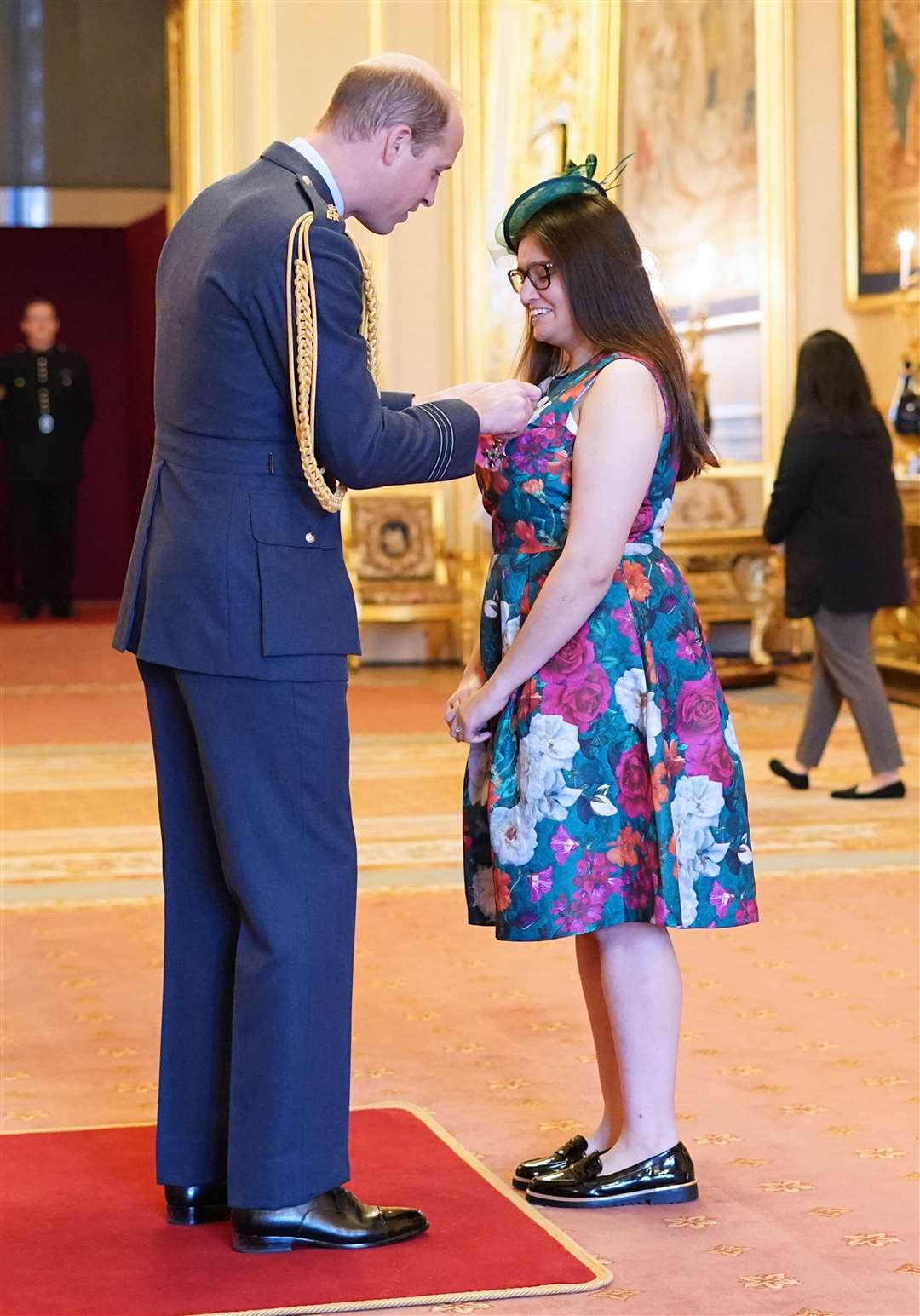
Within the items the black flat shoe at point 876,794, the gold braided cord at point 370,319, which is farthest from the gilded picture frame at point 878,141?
the gold braided cord at point 370,319

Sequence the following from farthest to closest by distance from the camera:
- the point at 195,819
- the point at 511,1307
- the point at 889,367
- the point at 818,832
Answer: the point at 889,367 → the point at 818,832 → the point at 195,819 → the point at 511,1307

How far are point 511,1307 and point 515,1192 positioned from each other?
0.46 m

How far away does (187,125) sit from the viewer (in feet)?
37.8

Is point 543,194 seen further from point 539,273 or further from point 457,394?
point 457,394

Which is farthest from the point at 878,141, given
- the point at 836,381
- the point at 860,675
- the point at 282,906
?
the point at 282,906

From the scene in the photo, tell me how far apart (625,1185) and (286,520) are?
1.15 meters

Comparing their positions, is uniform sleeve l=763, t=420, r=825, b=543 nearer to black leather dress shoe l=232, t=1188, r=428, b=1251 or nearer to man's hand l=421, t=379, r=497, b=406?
man's hand l=421, t=379, r=497, b=406

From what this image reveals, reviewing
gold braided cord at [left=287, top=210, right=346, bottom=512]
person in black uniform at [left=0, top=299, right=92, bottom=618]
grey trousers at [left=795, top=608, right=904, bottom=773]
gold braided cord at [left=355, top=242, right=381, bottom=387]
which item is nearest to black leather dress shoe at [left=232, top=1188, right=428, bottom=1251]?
gold braided cord at [left=287, top=210, right=346, bottom=512]

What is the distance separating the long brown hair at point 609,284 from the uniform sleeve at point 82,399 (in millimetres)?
11325

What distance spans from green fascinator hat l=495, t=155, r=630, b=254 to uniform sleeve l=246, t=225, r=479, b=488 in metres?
0.39

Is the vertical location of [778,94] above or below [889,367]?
above

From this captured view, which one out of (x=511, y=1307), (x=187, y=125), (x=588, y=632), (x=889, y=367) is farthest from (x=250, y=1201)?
(x=187, y=125)

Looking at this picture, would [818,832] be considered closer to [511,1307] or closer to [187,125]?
[511,1307]

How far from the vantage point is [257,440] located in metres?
2.72
